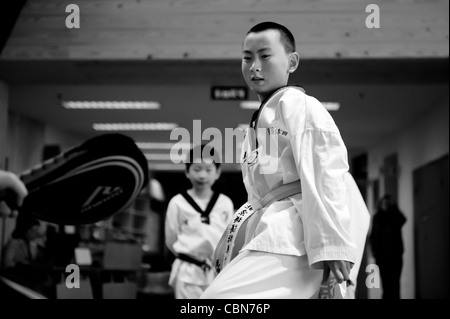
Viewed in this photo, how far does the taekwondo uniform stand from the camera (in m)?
1.75

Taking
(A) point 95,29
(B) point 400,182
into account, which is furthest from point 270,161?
(B) point 400,182

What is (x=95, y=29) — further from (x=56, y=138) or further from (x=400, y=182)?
(x=400, y=182)

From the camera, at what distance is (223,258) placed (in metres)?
2.07

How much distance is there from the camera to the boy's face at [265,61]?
6.41ft

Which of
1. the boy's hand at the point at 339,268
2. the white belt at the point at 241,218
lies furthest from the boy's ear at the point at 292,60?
the boy's hand at the point at 339,268

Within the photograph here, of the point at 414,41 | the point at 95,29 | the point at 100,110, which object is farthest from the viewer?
the point at 100,110

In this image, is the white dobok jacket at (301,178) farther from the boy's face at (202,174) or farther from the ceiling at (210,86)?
the ceiling at (210,86)

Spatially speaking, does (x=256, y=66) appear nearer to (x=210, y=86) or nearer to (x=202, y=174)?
(x=202, y=174)

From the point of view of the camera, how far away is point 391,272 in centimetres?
789

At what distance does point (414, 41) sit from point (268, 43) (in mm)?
4192

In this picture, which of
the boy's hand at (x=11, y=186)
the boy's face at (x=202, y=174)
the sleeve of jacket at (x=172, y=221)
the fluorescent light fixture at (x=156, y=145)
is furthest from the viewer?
the sleeve of jacket at (x=172, y=221)

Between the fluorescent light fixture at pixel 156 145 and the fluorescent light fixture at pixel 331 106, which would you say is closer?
the fluorescent light fixture at pixel 156 145

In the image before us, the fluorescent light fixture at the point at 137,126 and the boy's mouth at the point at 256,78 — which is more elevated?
the fluorescent light fixture at the point at 137,126
